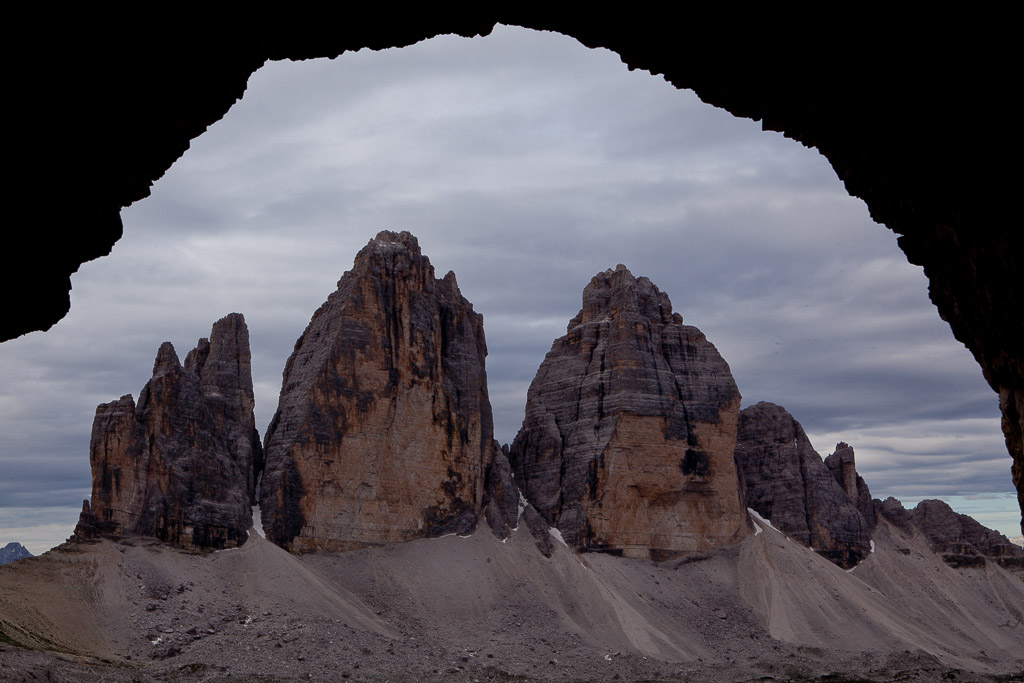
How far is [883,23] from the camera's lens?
10.2m

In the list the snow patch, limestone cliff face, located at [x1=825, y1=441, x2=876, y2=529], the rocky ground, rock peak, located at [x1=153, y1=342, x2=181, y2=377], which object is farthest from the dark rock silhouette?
limestone cliff face, located at [x1=825, y1=441, x2=876, y2=529]

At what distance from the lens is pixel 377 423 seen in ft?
304

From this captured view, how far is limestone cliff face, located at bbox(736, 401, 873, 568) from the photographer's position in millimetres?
115562

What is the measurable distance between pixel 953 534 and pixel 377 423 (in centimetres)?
8065

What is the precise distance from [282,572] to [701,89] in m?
73.2

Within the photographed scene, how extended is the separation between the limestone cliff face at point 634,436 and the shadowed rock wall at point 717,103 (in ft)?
303

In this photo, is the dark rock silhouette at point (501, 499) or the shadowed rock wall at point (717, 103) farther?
the dark rock silhouette at point (501, 499)

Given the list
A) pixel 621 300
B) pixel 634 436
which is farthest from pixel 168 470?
pixel 621 300

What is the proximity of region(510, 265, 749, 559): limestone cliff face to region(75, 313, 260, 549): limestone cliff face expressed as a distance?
109ft

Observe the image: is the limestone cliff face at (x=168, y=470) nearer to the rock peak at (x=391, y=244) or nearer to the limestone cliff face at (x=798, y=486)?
the rock peak at (x=391, y=244)

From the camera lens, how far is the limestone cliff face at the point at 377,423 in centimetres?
8888

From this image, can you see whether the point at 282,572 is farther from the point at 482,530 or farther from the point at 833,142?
the point at 833,142

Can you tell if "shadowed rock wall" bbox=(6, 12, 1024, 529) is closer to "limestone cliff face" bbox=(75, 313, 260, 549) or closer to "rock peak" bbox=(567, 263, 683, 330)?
"limestone cliff face" bbox=(75, 313, 260, 549)

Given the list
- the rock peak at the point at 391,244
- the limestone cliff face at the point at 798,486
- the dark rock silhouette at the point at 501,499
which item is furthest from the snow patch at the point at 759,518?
the rock peak at the point at 391,244
